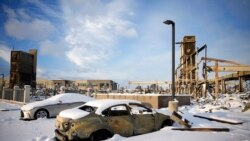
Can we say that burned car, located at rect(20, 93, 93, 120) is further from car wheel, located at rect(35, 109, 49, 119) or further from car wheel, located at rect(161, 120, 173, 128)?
car wheel, located at rect(161, 120, 173, 128)

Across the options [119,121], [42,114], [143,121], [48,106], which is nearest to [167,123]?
[143,121]

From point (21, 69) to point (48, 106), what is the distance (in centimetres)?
4351

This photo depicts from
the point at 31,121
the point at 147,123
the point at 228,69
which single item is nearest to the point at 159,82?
the point at 228,69

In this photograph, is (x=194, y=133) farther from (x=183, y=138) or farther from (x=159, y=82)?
(x=159, y=82)

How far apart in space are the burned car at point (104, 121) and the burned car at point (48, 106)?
5690 mm

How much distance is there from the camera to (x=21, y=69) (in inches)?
2089

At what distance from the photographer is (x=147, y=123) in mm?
8625

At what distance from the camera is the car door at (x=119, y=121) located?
25.3 ft

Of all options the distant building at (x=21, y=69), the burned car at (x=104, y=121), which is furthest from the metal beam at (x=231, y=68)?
the distant building at (x=21, y=69)

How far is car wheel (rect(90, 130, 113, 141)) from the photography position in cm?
724

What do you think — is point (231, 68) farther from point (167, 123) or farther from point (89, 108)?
point (89, 108)

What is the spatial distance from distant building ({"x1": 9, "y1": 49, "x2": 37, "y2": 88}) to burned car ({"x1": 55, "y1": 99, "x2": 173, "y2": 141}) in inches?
1872

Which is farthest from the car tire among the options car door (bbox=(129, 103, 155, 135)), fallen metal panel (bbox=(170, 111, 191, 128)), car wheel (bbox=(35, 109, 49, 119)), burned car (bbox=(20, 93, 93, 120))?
car wheel (bbox=(35, 109, 49, 119))

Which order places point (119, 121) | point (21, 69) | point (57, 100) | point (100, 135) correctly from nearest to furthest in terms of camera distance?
point (100, 135) < point (119, 121) < point (57, 100) < point (21, 69)
